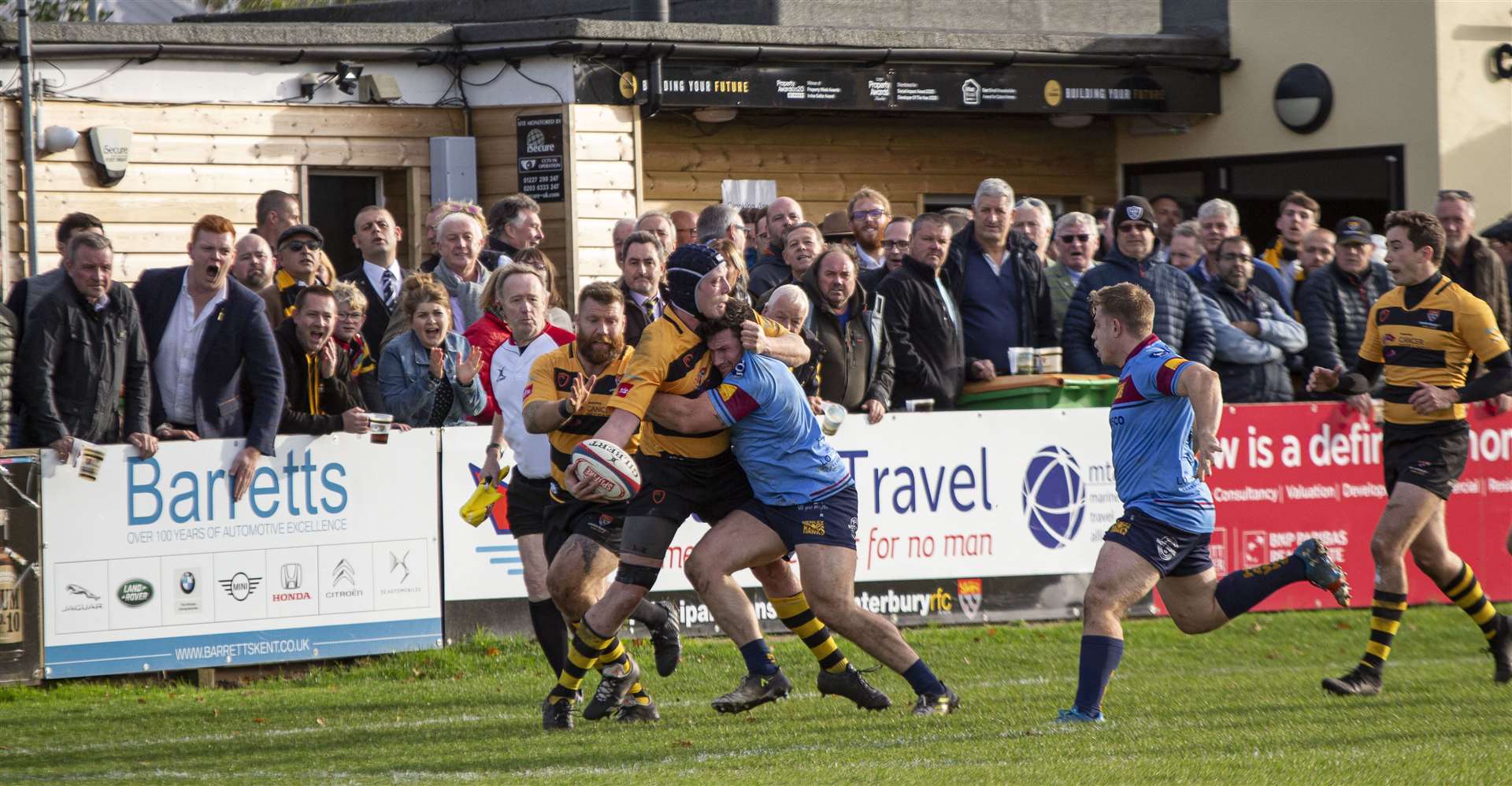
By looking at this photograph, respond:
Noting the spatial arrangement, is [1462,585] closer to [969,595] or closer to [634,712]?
[969,595]

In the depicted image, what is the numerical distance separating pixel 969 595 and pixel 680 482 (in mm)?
3947

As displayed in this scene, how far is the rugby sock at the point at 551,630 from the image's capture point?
9.21m

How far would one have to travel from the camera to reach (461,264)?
36.6ft

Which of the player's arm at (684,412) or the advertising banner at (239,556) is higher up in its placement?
the player's arm at (684,412)

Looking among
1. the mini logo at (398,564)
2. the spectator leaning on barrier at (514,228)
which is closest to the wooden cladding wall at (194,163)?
the spectator leaning on barrier at (514,228)

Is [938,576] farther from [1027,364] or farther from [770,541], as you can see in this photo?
[770,541]

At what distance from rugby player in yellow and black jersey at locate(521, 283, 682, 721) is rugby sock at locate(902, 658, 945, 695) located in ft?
3.84

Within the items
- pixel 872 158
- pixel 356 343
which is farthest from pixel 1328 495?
pixel 872 158

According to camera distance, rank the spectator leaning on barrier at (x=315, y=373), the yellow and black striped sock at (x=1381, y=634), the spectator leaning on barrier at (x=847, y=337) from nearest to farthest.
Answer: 1. the yellow and black striped sock at (x=1381, y=634)
2. the spectator leaning on barrier at (x=315, y=373)
3. the spectator leaning on barrier at (x=847, y=337)

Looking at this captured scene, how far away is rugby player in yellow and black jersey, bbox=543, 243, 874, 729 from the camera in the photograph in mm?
7969

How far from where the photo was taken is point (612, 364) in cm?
840

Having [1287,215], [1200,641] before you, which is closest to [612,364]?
[1200,641]

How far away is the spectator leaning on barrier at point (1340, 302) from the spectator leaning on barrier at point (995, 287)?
1.99 metres

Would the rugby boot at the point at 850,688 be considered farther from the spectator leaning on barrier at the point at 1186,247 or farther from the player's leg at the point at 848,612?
the spectator leaning on barrier at the point at 1186,247
